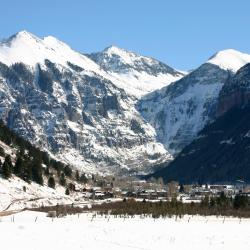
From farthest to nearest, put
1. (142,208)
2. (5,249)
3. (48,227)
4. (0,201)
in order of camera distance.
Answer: (0,201) < (142,208) < (48,227) < (5,249)

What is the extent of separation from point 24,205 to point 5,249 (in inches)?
4843

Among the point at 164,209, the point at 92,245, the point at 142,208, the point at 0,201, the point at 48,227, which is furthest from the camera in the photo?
the point at 0,201

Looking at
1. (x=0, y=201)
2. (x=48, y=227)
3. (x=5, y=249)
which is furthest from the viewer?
(x=0, y=201)

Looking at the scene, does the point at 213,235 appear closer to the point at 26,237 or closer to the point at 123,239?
the point at 123,239

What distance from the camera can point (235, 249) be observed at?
80875 millimetres

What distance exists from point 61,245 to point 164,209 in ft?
311

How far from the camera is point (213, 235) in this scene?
311 feet

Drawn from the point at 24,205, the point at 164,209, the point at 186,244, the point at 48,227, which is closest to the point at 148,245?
the point at 186,244

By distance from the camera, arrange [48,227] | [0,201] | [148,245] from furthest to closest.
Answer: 1. [0,201]
2. [48,227]
3. [148,245]

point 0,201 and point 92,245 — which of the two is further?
point 0,201

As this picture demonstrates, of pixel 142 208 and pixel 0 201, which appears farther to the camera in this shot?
pixel 0 201

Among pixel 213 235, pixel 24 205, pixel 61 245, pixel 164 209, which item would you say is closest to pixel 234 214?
pixel 164 209

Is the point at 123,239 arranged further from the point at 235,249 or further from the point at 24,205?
the point at 24,205

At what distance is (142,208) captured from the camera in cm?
18000
